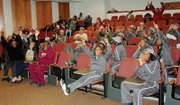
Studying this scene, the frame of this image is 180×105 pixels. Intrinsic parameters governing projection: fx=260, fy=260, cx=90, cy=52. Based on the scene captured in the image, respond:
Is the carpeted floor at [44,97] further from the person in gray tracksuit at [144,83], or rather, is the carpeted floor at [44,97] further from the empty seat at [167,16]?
the empty seat at [167,16]

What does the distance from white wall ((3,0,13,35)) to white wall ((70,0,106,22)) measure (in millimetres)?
4388

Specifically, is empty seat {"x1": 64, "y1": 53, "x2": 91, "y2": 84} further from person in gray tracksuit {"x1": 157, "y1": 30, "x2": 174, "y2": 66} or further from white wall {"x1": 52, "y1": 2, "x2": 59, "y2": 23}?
white wall {"x1": 52, "y1": 2, "x2": 59, "y2": 23}

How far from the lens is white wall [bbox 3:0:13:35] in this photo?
1204cm

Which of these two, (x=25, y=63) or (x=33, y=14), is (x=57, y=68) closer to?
(x=25, y=63)

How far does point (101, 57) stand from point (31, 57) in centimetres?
264

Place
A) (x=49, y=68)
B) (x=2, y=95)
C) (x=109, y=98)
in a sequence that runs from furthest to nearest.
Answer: (x=49, y=68), (x=2, y=95), (x=109, y=98)

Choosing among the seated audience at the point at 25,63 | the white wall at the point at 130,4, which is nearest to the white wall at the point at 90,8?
the white wall at the point at 130,4

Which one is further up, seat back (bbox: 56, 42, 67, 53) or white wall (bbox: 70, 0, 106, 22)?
white wall (bbox: 70, 0, 106, 22)

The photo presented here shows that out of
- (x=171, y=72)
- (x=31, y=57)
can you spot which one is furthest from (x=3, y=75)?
(x=171, y=72)

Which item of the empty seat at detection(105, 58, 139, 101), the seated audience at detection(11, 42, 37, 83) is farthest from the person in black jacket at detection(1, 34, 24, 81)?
the empty seat at detection(105, 58, 139, 101)

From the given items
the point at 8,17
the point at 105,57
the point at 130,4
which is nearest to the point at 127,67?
the point at 105,57

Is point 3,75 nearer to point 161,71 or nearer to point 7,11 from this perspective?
point 161,71

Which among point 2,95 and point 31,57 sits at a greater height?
point 31,57

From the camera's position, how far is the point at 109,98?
4.88 m
